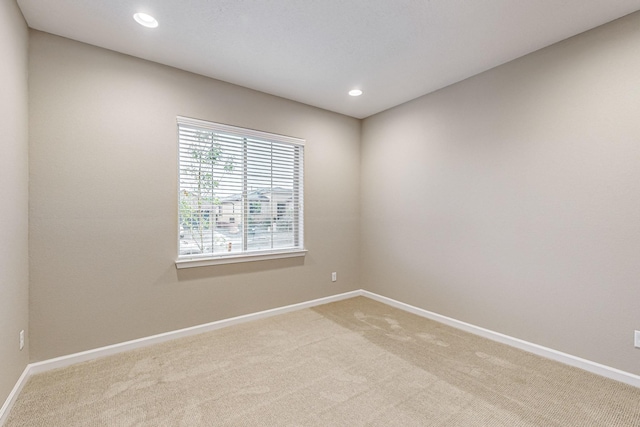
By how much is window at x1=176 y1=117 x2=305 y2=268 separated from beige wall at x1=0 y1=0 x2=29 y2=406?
1.10m

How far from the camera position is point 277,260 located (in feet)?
11.9

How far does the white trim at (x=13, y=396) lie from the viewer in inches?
69.7

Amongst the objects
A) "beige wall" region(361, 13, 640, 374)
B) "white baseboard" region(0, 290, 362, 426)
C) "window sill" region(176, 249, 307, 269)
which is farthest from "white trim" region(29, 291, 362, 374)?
"beige wall" region(361, 13, 640, 374)

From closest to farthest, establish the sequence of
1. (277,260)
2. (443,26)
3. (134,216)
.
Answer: (443,26)
(134,216)
(277,260)

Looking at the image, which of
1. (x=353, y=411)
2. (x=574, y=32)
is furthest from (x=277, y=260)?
(x=574, y=32)

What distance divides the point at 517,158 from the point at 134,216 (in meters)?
3.59

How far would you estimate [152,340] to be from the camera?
278 centimetres

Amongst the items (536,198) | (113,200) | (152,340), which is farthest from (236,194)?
(536,198)

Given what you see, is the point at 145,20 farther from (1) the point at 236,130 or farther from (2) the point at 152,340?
(2) the point at 152,340

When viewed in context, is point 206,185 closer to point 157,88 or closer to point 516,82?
point 157,88

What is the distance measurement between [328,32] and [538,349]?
324cm

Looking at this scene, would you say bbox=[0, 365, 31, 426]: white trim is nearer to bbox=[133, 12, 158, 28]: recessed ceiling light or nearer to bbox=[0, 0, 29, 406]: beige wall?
bbox=[0, 0, 29, 406]: beige wall

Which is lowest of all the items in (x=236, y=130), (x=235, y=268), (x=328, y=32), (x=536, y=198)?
(x=235, y=268)

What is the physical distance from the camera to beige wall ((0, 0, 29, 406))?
181 cm
